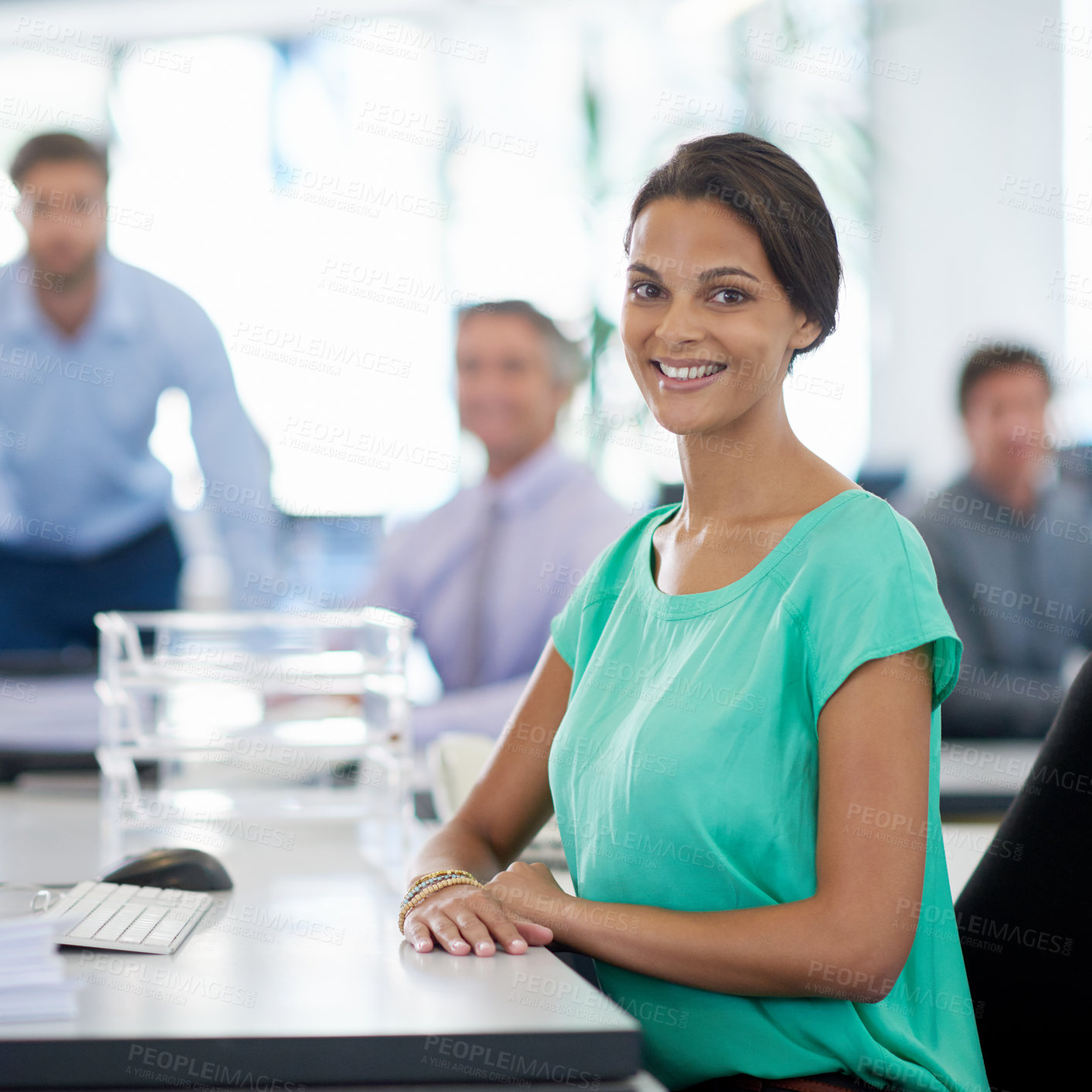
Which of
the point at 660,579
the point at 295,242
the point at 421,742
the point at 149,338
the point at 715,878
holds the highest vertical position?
the point at 295,242

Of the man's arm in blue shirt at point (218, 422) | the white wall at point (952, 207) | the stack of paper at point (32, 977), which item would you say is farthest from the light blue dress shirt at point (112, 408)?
the white wall at point (952, 207)

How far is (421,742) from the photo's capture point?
210 cm

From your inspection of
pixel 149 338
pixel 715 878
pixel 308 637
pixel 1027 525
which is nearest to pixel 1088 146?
pixel 1027 525

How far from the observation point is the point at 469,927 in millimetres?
1008

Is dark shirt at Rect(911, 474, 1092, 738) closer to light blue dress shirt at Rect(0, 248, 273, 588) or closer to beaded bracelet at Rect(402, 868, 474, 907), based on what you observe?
light blue dress shirt at Rect(0, 248, 273, 588)

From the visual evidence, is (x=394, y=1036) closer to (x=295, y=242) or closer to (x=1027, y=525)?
(x=1027, y=525)

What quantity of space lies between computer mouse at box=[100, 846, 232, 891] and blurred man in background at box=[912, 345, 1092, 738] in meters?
2.12

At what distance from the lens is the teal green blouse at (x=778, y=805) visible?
1.00m

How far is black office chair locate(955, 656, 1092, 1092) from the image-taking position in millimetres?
1136

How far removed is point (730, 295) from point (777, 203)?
9 cm

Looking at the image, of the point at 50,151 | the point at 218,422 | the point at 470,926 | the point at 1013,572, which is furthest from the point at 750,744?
the point at 1013,572

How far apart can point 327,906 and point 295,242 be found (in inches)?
210

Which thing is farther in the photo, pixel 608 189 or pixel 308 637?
pixel 608 189

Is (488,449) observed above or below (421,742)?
above
